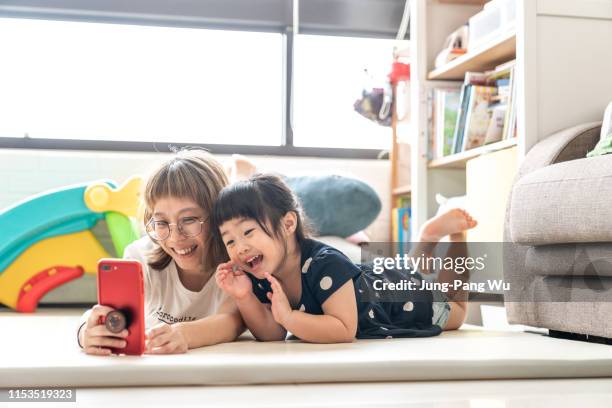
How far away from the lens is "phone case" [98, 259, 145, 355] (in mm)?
1170

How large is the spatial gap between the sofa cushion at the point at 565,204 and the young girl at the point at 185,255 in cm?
63

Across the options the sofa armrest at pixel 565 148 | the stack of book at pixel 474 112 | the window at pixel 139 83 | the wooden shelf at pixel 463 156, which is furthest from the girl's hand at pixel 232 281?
the window at pixel 139 83

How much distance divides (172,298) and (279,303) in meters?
0.31

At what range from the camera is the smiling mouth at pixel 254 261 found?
137cm

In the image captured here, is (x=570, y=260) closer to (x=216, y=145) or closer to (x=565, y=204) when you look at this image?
(x=565, y=204)

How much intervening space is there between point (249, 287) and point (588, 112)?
45.0 inches

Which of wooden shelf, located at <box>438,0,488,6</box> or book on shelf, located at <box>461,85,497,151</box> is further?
wooden shelf, located at <box>438,0,488,6</box>

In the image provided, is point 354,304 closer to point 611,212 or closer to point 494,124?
point 611,212

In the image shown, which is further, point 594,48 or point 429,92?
point 429,92

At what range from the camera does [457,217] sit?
1.79m

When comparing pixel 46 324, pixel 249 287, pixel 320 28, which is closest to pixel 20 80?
pixel 320 28

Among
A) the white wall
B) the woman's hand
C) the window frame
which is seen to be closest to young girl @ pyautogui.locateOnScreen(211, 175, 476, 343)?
the woman's hand

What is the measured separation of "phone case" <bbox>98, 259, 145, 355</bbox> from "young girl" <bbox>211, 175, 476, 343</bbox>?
190 mm

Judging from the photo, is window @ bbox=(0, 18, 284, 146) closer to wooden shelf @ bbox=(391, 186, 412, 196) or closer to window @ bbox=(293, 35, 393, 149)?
window @ bbox=(293, 35, 393, 149)
